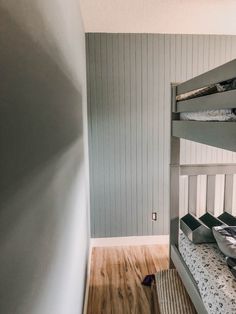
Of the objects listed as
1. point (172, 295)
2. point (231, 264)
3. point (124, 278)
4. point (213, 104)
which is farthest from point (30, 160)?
point (124, 278)

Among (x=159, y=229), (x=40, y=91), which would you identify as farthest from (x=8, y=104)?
(x=159, y=229)

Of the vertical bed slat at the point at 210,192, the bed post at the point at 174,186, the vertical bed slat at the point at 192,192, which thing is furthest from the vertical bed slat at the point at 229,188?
the bed post at the point at 174,186

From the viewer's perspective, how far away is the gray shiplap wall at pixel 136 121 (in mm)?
2957

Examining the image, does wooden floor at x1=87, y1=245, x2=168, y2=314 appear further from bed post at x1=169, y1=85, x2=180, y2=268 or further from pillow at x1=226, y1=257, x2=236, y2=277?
pillow at x1=226, y1=257, x2=236, y2=277

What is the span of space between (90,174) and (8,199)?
2586mm

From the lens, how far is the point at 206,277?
5.24 ft

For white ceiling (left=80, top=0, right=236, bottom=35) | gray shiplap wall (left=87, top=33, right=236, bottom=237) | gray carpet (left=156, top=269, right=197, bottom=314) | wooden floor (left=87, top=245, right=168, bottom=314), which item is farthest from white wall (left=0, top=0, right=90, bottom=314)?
gray shiplap wall (left=87, top=33, right=236, bottom=237)

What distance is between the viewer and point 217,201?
318cm

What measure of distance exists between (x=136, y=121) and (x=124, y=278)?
5.18 feet

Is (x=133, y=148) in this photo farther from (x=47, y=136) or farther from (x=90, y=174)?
(x=47, y=136)

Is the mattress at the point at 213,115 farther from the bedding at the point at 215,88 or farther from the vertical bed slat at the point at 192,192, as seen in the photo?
the vertical bed slat at the point at 192,192

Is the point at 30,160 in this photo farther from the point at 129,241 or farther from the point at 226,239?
the point at 129,241

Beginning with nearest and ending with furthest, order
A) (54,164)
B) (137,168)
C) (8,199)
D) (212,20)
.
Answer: (8,199) → (54,164) → (212,20) → (137,168)

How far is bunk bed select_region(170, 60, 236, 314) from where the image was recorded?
1296 mm
